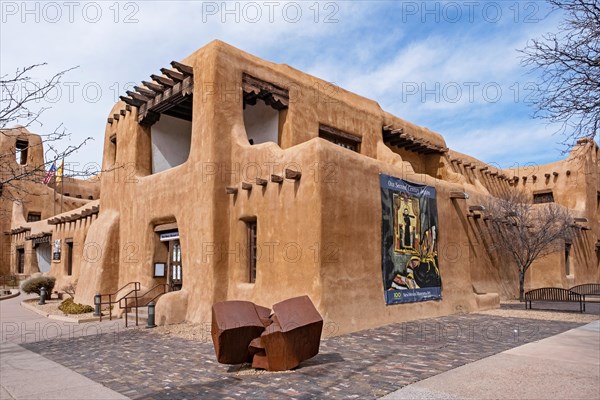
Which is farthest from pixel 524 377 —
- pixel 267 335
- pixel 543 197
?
pixel 543 197

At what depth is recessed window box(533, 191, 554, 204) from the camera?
30.8 metres

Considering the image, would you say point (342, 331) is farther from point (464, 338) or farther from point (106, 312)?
point (106, 312)

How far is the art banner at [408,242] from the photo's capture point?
12.5 metres

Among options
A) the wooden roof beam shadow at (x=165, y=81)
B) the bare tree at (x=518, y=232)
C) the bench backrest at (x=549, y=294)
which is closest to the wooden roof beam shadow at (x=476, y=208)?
the bare tree at (x=518, y=232)

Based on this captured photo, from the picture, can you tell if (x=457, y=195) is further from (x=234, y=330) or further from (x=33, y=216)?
(x=33, y=216)

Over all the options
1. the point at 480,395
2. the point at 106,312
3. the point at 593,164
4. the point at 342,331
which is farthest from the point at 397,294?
the point at 593,164

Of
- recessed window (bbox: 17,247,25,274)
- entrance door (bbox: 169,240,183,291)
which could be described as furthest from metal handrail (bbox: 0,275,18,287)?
entrance door (bbox: 169,240,183,291)

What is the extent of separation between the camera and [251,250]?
12805 mm

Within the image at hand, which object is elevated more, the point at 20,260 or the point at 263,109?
the point at 263,109

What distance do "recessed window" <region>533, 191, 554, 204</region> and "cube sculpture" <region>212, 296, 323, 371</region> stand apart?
91.7 feet

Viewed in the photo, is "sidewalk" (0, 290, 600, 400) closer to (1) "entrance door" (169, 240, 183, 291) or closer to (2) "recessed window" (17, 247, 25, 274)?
(1) "entrance door" (169, 240, 183, 291)

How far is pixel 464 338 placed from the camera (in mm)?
10211

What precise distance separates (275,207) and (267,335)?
4816 mm

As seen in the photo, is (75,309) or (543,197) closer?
(75,309)
